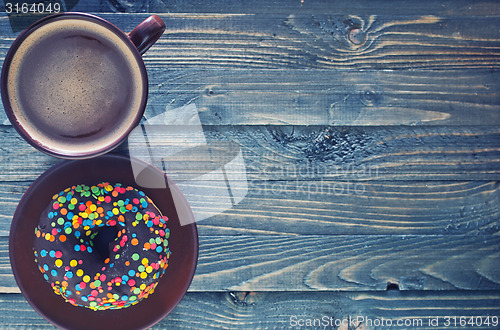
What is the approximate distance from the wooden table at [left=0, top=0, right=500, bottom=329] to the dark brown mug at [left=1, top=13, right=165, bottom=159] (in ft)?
0.58

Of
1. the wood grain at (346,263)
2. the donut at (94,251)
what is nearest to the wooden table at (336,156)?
the wood grain at (346,263)

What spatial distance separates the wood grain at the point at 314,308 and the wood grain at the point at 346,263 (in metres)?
0.02

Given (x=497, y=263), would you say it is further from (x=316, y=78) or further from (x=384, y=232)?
(x=316, y=78)

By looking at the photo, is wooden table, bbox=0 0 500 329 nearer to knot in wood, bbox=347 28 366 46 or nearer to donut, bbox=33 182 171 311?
knot in wood, bbox=347 28 366 46

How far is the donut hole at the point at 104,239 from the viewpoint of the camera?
2.41 feet

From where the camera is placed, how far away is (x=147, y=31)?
24.2 inches

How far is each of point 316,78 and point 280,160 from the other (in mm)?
170

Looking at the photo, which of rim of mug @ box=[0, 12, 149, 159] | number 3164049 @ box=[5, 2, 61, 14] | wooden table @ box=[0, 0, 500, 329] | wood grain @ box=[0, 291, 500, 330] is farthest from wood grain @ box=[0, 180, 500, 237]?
number 3164049 @ box=[5, 2, 61, 14]

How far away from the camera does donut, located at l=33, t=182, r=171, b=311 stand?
688 millimetres

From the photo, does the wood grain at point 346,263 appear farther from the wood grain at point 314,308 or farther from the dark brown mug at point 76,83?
the dark brown mug at point 76,83

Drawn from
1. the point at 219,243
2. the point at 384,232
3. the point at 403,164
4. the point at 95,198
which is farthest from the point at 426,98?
the point at 95,198

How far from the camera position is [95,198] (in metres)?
0.71

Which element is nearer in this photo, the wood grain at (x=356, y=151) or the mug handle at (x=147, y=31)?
the mug handle at (x=147, y=31)

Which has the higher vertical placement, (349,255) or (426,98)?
(426,98)
